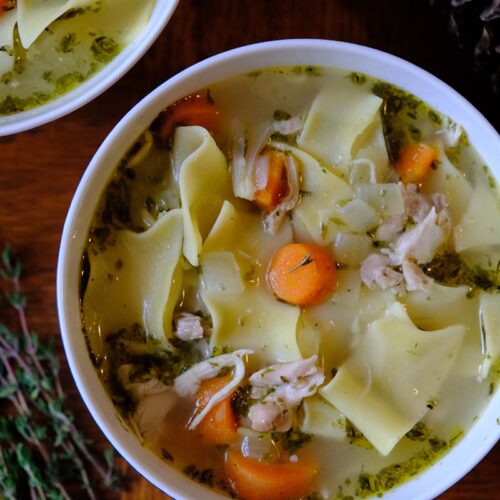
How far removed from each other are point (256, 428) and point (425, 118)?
2.90 ft

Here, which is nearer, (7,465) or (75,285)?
(75,285)

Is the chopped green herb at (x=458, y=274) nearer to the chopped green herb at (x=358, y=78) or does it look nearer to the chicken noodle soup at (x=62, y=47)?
the chopped green herb at (x=358, y=78)

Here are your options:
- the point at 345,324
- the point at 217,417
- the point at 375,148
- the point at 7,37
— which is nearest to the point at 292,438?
the point at 217,417

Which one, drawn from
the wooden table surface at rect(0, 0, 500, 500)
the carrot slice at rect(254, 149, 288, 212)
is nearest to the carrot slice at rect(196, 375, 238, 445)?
the wooden table surface at rect(0, 0, 500, 500)

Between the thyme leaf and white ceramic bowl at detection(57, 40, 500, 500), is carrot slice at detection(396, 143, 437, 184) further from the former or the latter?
the thyme leaf

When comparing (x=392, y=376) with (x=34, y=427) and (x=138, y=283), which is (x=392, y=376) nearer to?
(x=138, y=283)

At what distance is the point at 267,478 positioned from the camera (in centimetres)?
212

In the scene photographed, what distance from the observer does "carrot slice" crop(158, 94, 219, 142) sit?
211cm

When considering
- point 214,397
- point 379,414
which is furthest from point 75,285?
point 379,414

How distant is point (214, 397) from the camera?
212cm

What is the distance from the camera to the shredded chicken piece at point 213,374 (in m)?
2.12

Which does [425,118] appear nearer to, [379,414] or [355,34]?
[355,34]

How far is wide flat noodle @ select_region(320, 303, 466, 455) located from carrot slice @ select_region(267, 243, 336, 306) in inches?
6.5

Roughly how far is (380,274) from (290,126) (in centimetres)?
44
